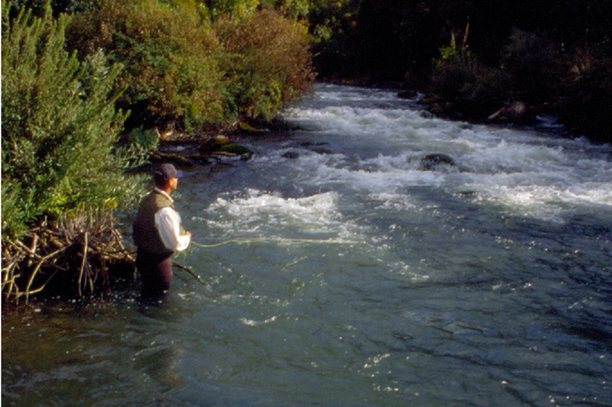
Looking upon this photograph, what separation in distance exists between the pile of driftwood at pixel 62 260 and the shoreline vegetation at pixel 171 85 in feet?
0.07

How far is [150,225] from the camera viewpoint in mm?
6441

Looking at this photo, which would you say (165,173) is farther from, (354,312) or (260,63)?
(260,63)

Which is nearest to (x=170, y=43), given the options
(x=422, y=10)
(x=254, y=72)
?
(x=254, y=72)

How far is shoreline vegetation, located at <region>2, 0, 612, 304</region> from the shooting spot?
22.3ft

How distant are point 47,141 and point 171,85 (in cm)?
969

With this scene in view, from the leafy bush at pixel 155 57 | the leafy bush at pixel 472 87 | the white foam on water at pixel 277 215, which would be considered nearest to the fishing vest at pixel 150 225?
the white foam on water at pixel 277 215

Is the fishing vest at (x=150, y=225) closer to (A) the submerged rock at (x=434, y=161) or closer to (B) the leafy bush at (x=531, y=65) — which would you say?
(A) the submerged rock at (x=434, y=161)

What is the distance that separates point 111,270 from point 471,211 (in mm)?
7088

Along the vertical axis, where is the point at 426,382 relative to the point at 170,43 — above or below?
below

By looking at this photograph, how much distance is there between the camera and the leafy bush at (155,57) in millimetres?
15664

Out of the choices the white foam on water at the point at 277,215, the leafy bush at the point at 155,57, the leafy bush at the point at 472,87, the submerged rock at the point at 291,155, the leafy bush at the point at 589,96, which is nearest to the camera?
the white foam on water at the point at 277,215

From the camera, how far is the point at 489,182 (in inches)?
550

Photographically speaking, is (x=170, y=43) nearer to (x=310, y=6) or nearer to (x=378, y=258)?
(x=378, y=258)

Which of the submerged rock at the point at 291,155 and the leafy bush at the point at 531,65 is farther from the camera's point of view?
the leafy bush at the point at 531,65
